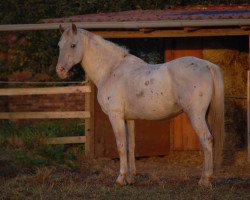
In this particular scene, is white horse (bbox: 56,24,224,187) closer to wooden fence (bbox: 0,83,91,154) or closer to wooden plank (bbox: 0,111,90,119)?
wooden fence (bbox: 0,83,91,154)

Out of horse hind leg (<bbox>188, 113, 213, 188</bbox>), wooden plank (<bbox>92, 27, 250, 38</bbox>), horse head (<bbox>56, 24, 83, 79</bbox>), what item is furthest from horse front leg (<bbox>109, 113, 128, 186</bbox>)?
wooden plank (<bbox>92, 27, 250, 38</bbox>)

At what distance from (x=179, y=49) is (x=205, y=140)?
4.87 metres

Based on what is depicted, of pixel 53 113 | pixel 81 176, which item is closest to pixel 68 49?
pixel 81 176

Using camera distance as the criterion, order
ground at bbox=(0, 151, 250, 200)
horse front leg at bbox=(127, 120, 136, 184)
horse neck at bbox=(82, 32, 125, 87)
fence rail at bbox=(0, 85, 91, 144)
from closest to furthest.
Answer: ground at bbox=(0, 151, 250, 200)
horse front leg at bbox=(127, 120, 136, 184)
horse neck at bbox=(82, 32, 125, 87)
fence rail at bbox=(0, 85, 91, 144)

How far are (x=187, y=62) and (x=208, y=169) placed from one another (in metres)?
1.34

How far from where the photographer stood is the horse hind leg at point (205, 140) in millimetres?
8781

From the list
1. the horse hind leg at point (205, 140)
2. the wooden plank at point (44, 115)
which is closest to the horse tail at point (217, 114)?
the horse hind leg at point (205, 140)

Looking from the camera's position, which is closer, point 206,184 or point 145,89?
point 206,184

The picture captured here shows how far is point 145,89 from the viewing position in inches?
364

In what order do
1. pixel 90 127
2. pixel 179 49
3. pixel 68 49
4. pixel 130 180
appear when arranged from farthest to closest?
pixel 179 49
pixel 90 127
pixel 68 49
pixel 130 180

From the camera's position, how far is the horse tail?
889cm

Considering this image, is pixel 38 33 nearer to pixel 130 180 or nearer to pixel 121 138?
pixel 121 138

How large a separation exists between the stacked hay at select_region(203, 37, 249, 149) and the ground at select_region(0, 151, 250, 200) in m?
0.47

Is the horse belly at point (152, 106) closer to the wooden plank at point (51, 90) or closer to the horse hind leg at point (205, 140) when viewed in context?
the horse hind leg at point (205, 140)
